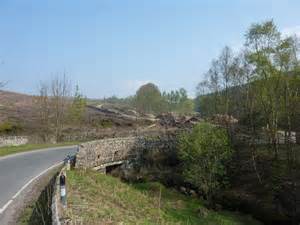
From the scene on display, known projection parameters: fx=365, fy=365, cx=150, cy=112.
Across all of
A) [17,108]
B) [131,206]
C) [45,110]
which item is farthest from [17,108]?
[131,206]

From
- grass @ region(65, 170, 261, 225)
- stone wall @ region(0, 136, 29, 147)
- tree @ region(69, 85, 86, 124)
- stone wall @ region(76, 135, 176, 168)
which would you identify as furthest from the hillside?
grass @ region(65, 170, 261, 225)

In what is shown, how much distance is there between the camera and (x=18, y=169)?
22062 mm

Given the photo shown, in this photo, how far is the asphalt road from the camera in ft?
54.0

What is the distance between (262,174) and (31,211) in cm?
2221

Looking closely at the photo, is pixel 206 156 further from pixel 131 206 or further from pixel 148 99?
pixel 148 99

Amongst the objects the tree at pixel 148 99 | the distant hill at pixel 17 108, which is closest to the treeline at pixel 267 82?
the distant hill at pixel 17 108

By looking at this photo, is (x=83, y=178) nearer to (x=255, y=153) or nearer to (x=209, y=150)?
(x=209, y=150)

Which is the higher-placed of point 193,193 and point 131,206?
point 131,206

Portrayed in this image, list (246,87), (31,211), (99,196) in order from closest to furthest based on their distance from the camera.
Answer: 1. (31,211)
2. (99,196)
3. (246,87)

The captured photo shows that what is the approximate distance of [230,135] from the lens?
3503 cm

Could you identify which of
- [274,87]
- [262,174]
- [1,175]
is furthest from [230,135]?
[1,175]

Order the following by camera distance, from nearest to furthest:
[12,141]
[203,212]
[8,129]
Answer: [203,212], [12,141], [8,129]

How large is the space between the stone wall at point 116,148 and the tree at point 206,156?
21.8 ft

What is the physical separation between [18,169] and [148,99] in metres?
72.7
